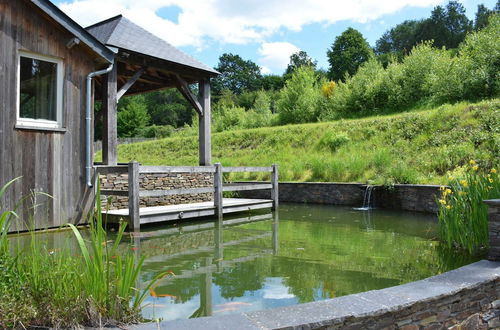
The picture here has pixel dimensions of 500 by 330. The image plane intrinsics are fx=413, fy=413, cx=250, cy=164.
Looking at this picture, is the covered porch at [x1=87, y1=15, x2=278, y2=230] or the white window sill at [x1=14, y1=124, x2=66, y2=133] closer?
the white window sill at [x1=14, y1=124, x2=66, y2=133]

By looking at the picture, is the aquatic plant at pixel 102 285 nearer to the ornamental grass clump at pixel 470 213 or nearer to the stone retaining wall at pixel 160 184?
the ornamental grass clump at pixel 470 213

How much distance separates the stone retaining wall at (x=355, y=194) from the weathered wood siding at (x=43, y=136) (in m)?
7.09

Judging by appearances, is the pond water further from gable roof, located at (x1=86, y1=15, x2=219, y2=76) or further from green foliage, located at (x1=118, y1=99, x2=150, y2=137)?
green foliage, located at (x1=118, y1=99, x2=150, y2=137)

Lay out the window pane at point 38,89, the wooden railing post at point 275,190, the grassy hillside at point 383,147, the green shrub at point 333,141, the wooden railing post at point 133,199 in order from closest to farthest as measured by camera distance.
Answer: the window pane at point 38,89
the wooden railing post at point 133,199
the wooden railing post at point 275,190
the grassy hillside at point 383,147
the green shrub at point 333,141

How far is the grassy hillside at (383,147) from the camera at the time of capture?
38.0 ft

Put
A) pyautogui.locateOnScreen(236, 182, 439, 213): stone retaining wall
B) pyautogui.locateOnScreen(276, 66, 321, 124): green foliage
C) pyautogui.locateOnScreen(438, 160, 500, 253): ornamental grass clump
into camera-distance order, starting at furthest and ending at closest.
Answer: pyautogui.locateOnScreen(276, 66, 321, 124): green foliage → pyautogui.locateOnScreen(236, 182, 439, 213): stone retaining wall → pyautogui.locateOnScreen(438, 160, 500, 253): ornamental grass clump

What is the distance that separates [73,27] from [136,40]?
7.97ft

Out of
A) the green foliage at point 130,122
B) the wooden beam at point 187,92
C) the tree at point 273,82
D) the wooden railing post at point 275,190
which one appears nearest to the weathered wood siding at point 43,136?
the wooden beam at point 187,92

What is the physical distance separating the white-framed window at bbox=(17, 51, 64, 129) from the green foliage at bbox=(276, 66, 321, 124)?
17677 mm

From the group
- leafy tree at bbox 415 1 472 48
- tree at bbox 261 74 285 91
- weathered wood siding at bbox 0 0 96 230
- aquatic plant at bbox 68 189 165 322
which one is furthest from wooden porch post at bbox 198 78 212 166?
leafy tree at bbox 415 1 472 48

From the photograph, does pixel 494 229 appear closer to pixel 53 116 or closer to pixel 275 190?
pixel 53 116

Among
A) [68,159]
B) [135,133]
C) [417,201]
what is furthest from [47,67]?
[135,133]

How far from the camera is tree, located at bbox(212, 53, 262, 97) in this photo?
76938mm

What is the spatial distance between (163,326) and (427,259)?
389 cm
